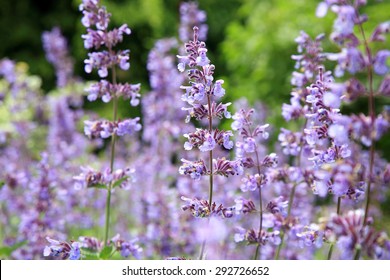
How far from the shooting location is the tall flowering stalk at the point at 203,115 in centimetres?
241

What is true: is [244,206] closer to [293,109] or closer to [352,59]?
[293,109]

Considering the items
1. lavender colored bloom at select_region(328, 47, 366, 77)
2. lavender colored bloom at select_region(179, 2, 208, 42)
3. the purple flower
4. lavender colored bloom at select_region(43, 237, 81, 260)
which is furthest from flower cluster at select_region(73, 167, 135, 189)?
lavender colored bloom at select_region(179, 2, 208, 42)

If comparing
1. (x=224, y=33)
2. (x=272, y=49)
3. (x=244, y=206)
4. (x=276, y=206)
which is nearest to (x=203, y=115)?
(x=244, y=206)

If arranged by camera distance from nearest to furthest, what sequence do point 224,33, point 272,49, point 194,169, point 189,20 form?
point 194,169 → point 189,20 → point 272,49 → point 224,33

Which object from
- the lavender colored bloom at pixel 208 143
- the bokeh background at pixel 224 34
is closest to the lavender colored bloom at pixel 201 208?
the lavender colored bloom at pixel 208 143

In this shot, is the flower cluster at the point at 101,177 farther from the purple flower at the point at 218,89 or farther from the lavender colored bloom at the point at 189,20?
the lavender colored bloom at the point at 189,20

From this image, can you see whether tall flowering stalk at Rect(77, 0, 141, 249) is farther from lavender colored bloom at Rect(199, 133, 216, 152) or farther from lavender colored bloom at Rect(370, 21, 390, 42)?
lavender colored bloom at Rect(370, 21, 390, 42)

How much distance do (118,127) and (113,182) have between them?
16.6 inches

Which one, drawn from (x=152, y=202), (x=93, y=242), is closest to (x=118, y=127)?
(x=93, y=242)

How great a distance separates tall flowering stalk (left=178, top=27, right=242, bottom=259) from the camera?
2.41m

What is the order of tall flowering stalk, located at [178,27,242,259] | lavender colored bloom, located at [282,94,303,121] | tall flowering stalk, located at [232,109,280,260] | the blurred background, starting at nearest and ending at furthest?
tall flowering stalk, located at [178,27,242,259]
tall flowering stalk, located at [232,109,280,260]
lavender colored bloom, located at [282,94,303,121]
the blurred background

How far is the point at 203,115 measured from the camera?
2557mm
